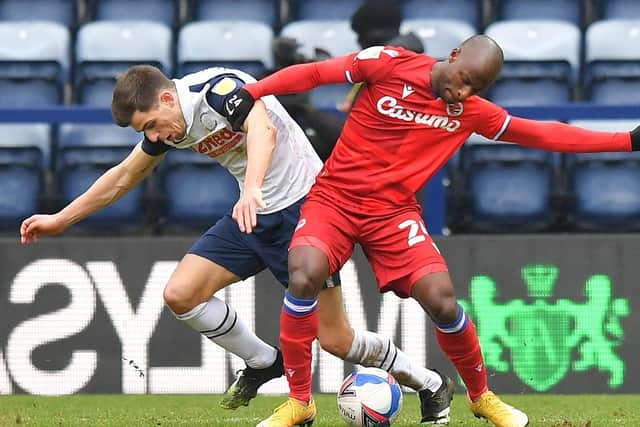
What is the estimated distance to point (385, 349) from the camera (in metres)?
6.36

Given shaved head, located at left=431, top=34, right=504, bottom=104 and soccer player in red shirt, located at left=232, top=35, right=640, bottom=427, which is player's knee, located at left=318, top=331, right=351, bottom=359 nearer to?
soccer player in red shirt, located at left=232, top=35, right=640, bottom=427

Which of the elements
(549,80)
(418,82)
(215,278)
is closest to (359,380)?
(215,278)

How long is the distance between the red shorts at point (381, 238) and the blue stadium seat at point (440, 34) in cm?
402

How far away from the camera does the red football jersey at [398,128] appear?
5762 millimetres

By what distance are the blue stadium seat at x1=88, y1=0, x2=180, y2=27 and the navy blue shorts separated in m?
4.71

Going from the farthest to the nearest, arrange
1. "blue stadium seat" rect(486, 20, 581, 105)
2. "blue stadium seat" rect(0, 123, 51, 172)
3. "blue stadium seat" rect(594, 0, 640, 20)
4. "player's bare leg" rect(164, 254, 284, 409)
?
1. "blue stadium seat" rect(594, 0, 640, 20)
2. "blue stadium seat" rect(486, 20, 581, 105)
3. "blue stadium seat" rect(0, 123, 51, 172)
4. "player's bare leg" rect(164, 254, 284, 409)

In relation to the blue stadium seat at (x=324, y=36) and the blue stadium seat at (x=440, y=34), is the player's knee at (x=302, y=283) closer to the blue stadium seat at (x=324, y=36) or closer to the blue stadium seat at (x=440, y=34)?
the blue stadium seat at (x=324, y=36)

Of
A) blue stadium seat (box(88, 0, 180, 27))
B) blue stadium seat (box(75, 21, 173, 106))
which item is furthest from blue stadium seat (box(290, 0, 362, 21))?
blue stadium seat (box(75, 21, 173, 106))

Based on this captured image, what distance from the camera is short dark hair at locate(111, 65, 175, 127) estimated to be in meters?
5.66

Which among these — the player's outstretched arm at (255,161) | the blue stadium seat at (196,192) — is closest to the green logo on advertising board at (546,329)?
the blue stadium seat at (196,192)

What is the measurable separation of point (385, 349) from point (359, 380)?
300mm

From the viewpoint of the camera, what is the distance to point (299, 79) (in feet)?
18.7

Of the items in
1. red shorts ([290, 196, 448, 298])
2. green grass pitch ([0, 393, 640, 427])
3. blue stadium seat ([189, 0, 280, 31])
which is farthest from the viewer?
blue stadium seat ([189, 0, 280, 31])

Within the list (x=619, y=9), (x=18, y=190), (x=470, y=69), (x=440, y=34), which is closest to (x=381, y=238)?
(x=470, y=69)
